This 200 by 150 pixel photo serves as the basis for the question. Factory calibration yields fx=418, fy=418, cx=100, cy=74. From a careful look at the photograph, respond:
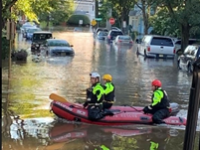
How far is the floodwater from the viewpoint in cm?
777

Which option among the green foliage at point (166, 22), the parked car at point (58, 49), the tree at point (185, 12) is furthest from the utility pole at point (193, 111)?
the parked car at point (58, 49)

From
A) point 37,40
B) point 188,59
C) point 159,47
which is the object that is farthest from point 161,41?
point 37,40

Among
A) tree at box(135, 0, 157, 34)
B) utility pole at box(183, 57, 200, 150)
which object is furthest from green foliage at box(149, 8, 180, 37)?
utility pole at box(183, 57, 200, 150)

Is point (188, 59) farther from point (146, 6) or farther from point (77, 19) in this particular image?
point (77, 19)

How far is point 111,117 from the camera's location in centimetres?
916

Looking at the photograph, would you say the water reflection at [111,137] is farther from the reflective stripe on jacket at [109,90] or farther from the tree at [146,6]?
the tree at [146,6]

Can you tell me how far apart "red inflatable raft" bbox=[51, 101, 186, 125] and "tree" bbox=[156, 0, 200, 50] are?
18.8 feet

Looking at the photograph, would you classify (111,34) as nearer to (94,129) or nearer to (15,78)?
(15,78)

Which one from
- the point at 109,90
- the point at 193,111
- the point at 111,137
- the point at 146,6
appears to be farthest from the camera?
the point at 146,6

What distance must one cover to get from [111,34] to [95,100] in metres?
44.1

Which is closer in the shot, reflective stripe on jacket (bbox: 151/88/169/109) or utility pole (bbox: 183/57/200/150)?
utility pole (bbox: 183/57/200/150)

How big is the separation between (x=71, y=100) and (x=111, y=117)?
12.0 feet

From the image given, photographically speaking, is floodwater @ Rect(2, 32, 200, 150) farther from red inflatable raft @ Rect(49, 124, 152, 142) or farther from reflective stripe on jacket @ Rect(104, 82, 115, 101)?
reflective stripe on jacket @ Rect(104, 82, 115, 101)

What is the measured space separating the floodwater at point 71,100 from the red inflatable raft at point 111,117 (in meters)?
0.14
